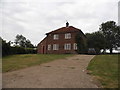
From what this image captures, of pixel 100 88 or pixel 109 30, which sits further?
pixel 109 30

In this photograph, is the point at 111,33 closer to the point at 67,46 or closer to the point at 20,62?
the point at 67,46

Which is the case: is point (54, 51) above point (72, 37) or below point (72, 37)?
below

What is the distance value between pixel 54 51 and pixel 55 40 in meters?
3.20

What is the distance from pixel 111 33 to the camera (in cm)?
6206

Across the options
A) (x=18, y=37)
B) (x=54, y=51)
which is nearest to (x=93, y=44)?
(x=54, y=51)

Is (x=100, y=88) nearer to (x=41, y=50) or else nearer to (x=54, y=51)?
(x=54, y=51)

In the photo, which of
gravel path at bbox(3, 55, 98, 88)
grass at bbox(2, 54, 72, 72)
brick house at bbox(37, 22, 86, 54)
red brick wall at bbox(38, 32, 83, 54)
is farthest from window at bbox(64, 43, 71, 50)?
gravel path at bbox(3, 55, 98, 88)

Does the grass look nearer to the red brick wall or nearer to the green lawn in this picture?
the green lawn

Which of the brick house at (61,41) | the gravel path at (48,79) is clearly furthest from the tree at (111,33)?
the gravel path at (48,79)

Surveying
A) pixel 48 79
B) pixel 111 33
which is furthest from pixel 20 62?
pixel 111 33

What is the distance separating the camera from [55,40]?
44.9m

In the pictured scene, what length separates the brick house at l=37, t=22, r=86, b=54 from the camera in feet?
138

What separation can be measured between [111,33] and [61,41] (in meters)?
27.5

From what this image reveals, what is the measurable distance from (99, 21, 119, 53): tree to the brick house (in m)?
20.9
